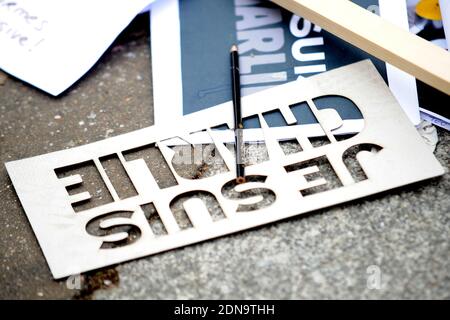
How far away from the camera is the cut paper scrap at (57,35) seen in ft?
2.84

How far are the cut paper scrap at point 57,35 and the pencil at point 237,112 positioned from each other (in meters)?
0.20

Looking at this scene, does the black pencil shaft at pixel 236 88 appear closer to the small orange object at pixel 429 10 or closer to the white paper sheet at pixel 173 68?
the white paper sheet at pixel 173 68

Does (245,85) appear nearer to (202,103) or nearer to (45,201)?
(202,103)

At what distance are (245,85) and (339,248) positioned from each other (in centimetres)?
30

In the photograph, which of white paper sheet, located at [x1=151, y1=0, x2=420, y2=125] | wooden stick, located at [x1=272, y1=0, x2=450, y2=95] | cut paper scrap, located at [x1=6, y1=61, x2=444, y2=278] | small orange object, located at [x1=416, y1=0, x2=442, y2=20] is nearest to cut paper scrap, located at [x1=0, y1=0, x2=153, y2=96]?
white paper sheet, located at [x1=151, y1=0, x2=420, y2=125]

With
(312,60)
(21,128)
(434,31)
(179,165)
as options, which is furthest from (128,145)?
(434,31)

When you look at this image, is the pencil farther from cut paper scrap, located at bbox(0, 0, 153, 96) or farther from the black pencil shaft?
cut paper scrap, located at bbox(0, 0, 153, 96)

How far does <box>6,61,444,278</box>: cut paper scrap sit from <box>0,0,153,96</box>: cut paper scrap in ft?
0.60

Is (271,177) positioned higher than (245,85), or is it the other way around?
(245,85)

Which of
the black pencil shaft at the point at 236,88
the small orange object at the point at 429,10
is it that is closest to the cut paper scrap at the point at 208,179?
the black pencil shaft at the point at 236,88
